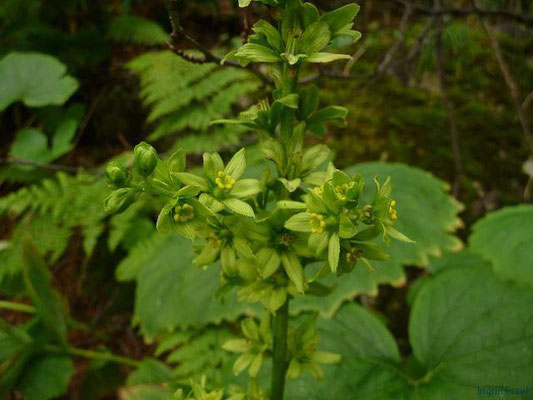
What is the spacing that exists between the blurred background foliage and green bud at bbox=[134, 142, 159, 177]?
156 centimetres

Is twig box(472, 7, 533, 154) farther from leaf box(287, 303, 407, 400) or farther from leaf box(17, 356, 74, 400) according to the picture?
leaf box(17, 356, 74, 400)

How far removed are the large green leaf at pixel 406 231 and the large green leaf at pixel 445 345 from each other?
0.11 m

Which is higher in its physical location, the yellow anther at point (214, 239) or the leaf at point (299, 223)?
the leaf at point (299, 223)

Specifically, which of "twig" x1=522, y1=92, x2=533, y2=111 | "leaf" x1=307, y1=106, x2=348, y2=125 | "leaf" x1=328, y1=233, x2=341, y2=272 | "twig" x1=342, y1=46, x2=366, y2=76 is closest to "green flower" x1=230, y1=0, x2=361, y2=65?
"leaf" x1=307, y1=106, x2=348, y2=125

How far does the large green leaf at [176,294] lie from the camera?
217 cm

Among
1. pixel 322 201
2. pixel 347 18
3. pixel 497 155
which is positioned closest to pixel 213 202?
pixel 322 201

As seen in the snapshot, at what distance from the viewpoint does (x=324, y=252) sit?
968 millimetres

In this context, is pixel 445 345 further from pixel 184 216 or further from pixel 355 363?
pixel 184 216

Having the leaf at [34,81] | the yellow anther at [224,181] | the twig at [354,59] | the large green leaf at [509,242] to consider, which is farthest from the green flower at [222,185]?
the twig at [354,59]

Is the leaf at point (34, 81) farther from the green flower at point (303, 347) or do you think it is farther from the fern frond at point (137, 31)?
the green flower at point (303, 347)

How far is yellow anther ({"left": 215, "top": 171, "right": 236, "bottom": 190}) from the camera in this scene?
3.29 feet

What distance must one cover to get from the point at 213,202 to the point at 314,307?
1088 millimetres

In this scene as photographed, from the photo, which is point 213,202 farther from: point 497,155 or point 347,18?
point 497,155

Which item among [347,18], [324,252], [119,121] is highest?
[347,18]
